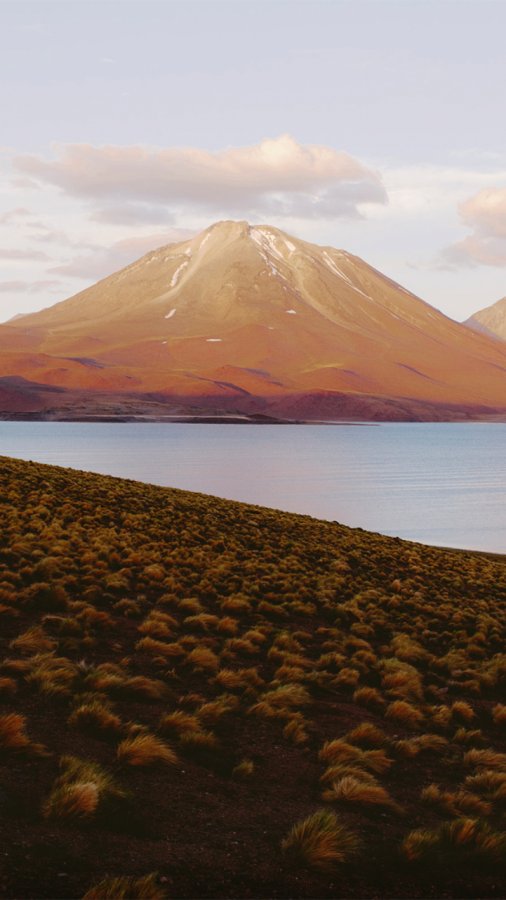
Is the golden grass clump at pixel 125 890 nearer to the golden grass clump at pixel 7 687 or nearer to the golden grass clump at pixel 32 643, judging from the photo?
the golden grass clump at pixel 7 687

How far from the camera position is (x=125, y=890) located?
20.9 feet

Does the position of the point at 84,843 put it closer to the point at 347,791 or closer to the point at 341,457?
the point at 347,791

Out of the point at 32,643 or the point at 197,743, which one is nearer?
the point at 197,743

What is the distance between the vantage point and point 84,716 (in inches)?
367

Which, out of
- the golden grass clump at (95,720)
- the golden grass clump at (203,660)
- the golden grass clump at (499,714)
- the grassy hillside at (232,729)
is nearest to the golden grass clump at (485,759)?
the grassy hillside at (232,729)

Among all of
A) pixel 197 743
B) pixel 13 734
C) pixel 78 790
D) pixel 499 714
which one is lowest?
pixel 499 714

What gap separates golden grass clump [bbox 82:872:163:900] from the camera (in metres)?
6.28

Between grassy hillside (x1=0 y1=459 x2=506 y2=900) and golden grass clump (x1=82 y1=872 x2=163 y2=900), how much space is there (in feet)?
0.08

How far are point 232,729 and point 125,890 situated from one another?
378cm

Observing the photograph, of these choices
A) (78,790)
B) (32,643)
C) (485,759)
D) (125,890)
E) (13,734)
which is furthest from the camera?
(32,643)

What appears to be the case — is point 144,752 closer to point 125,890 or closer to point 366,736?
point 125,890

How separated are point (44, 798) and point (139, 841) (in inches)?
36.0

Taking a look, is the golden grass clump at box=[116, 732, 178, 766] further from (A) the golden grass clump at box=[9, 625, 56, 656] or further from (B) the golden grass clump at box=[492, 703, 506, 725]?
(B) the golden grass clump at box=[492, 703, 506, 725]

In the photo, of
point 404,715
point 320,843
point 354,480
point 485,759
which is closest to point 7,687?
point 320,843
